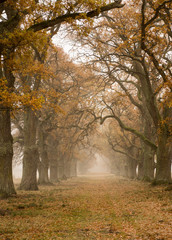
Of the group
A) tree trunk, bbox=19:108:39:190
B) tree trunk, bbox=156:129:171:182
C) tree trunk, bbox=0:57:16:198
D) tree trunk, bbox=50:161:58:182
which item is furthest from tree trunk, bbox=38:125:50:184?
tree trunk, bbox=156:129:171:182

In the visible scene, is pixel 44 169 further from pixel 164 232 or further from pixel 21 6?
pixel 164 232

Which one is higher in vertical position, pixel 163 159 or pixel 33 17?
pixel 33 17

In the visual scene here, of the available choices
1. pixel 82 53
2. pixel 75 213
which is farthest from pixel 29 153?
pixel 75 213

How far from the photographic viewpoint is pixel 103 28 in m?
18.1

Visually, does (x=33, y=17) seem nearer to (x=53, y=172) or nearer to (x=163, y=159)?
(x=163, y=159)

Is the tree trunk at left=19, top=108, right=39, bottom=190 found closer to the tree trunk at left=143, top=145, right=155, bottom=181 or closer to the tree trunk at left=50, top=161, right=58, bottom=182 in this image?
the tree trunk at left=143, top=145, right=155, bottom=181

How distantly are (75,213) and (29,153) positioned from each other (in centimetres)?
1147

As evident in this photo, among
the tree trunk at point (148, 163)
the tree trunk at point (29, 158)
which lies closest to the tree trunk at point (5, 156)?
the tree trunk at point (29, 158)

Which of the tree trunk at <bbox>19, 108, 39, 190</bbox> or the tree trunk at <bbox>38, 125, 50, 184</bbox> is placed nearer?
the tree trunk at <bbox>19, 108, 39, 190</bbox>

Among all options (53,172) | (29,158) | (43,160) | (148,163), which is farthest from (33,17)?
(53,172)

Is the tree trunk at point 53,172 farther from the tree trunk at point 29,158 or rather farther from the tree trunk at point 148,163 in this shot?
the tree trunk at point 148,163

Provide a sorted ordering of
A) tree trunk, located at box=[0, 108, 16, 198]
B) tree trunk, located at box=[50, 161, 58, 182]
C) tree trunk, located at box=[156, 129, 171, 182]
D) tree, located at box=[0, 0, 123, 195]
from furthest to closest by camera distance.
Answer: tree trunk, located at box=[50, 161, 58, 182] → tree trunk, located at box=[156, 129, 171, 182] → tree trunk, located at box=[0, 108, 16, 198] → tree, located at box=[0, 0, 123, 195]

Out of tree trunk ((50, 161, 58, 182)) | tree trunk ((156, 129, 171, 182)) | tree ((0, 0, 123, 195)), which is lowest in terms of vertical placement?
tree trunk ((50, 161, 58, 182))

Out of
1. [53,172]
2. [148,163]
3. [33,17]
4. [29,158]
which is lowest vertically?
[53,172]
